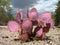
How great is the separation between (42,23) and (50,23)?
11 centimetres

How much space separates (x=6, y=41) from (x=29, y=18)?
437 millimetres

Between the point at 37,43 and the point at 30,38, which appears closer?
the point at 37,43

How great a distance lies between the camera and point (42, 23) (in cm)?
306

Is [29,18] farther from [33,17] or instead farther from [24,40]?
[24,40]

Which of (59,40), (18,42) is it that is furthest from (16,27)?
(59,40)

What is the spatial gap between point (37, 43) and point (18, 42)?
26cm

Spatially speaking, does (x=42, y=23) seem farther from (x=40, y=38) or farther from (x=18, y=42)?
(x=18, y=42)

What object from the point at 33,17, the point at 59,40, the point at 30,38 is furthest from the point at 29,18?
the point at 59,40

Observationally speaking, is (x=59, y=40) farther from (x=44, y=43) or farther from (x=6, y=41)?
(x=6, y=41)

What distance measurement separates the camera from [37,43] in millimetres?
2918

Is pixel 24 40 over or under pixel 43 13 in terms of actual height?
under

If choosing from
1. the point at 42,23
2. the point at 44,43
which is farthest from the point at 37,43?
the point at 42,23

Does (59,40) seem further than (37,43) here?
Yes

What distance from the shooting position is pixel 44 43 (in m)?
2.93
